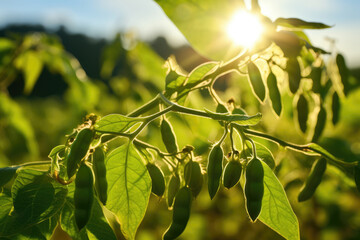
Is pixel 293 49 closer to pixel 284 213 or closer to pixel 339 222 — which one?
pixel 284 213

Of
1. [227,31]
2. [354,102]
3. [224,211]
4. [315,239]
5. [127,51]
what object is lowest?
[224,211]

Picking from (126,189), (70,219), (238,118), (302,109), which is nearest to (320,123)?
(302,109)

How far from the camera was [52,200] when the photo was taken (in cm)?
65

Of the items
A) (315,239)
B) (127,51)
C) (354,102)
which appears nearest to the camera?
(354,102)

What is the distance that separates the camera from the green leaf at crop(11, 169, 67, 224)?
24.3 inches

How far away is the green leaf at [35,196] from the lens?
618 millimetres

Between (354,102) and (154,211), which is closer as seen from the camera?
(354,102)

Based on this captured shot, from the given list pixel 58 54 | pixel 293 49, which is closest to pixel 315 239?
pixel 58 54

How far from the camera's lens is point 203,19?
2.39 ft

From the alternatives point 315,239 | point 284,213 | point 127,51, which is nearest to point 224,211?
point 315,239

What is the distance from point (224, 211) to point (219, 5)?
420cm

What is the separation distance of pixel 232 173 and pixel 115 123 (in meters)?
0.24

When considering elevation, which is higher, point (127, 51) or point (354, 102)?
point (127, 51)

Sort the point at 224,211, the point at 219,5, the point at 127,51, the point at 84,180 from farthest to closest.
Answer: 1. the point at 224,211
2. the point at 127,51
3. the point at 219,5
4. the point at 84,180
